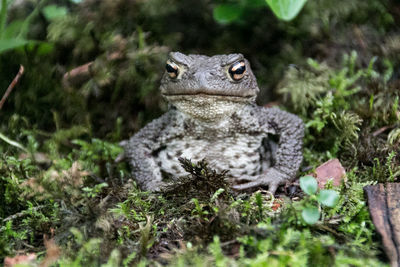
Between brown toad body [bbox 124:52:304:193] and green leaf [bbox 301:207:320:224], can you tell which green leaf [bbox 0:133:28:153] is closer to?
brown toad body [bbox 124:52:304:193]

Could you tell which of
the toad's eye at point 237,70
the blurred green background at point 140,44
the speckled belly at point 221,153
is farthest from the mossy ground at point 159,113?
the toad's eye at point 237,70

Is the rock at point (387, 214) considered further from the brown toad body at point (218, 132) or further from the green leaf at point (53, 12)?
the green leaf at point (53, 12)

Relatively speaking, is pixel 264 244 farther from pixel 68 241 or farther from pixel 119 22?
pixel 119 22

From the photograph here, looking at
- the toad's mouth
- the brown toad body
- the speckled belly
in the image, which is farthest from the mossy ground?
the toad's mouth

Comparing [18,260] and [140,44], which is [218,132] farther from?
[18,260]

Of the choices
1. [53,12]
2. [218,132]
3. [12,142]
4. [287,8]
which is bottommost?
[12,142]

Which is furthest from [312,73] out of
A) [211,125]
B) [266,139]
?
[211,125]

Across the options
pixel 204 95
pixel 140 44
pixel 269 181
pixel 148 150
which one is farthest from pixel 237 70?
pixel 140 44
